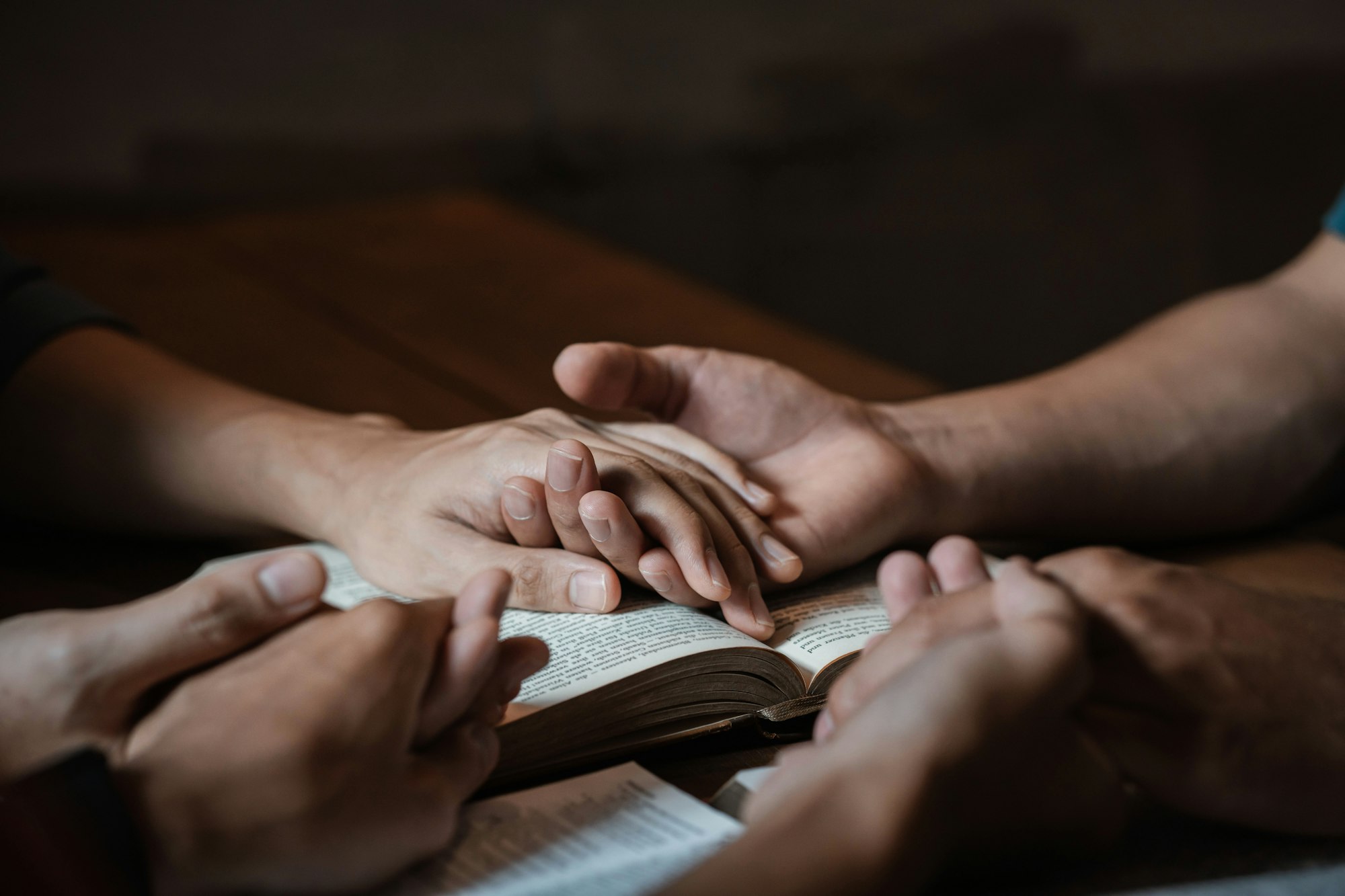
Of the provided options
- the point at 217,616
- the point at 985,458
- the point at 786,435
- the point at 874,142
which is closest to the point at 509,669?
the point at 217,616

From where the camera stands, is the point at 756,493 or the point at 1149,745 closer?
the point at 1149,745

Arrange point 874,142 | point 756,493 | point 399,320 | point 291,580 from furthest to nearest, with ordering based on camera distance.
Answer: point 874,142 → point 399,320 → point 756,493 → point 291,580

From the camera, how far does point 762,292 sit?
15.1 ft

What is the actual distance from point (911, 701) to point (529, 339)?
1418 millimetres

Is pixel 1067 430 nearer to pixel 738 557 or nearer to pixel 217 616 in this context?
pixel 738 557

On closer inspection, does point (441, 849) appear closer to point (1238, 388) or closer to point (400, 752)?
point (400, 752)

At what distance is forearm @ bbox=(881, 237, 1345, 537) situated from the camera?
3.54 ft

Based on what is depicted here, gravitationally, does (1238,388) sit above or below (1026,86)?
below

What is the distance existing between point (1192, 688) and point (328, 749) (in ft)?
1.25

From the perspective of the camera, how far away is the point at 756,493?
0.92 meters

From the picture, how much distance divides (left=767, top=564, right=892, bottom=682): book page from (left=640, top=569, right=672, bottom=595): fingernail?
3.2 inches

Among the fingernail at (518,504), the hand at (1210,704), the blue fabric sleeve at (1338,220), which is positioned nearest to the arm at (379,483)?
the fingernail at (518,504)

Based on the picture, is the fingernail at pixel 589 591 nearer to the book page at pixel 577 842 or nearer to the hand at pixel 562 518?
the hand at pixel 562 518

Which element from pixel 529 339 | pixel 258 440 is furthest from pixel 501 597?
pixel 529 339
